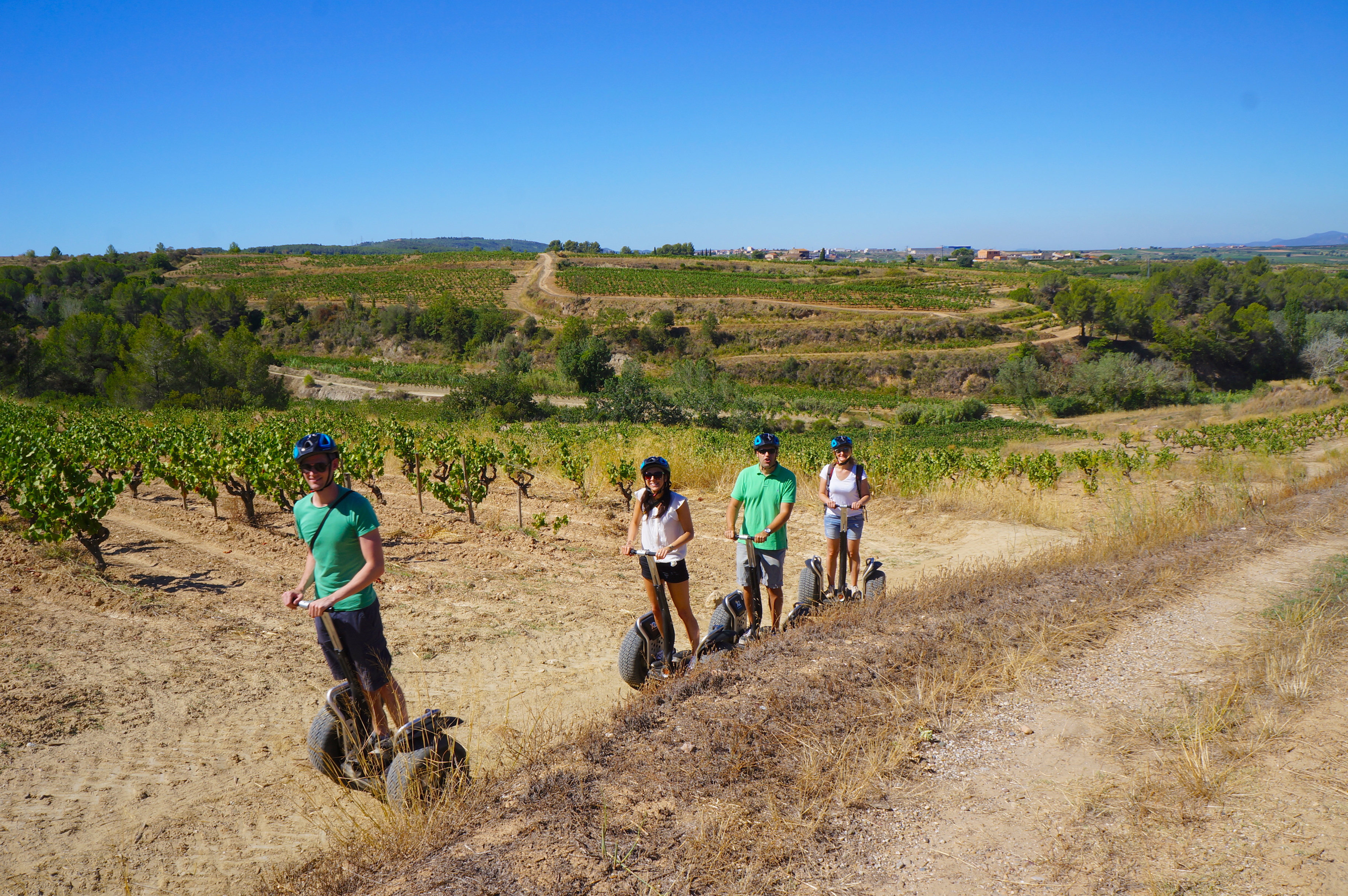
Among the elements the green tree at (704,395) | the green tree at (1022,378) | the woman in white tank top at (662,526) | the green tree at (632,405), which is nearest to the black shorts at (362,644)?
the woman in white tank top at (662,526)

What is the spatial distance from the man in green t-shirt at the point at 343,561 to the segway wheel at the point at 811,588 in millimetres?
3604

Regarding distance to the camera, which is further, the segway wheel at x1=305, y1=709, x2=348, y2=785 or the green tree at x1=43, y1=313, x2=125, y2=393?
the green tree at x1=43, y1=313, x2=125, y2=393

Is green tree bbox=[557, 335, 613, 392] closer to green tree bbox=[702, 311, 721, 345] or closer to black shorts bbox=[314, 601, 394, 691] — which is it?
green tree bbox=[702, 311, 721, 345]

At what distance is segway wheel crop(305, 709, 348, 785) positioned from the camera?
4223mm

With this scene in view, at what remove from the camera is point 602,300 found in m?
85.8

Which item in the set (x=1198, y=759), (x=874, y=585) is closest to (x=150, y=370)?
(x=874, y=585)

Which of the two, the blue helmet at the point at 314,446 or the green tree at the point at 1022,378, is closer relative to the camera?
the blue helmet at the point at 314,446

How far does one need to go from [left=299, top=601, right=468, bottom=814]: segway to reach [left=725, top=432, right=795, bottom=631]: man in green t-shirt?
260cm

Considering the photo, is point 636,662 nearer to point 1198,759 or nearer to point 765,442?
point 765,442

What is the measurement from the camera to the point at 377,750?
4008 millimetres

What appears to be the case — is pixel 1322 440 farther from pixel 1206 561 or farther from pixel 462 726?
pixel 462 726

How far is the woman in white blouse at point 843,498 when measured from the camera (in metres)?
6.78

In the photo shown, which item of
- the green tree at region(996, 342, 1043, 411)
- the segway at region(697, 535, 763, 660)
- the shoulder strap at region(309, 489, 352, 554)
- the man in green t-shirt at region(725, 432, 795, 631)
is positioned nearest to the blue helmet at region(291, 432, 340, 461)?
the shoulder strap at region(309, 489, 352, 554)

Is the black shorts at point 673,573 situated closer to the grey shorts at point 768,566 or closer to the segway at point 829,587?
the grey shorts at point 768,566
